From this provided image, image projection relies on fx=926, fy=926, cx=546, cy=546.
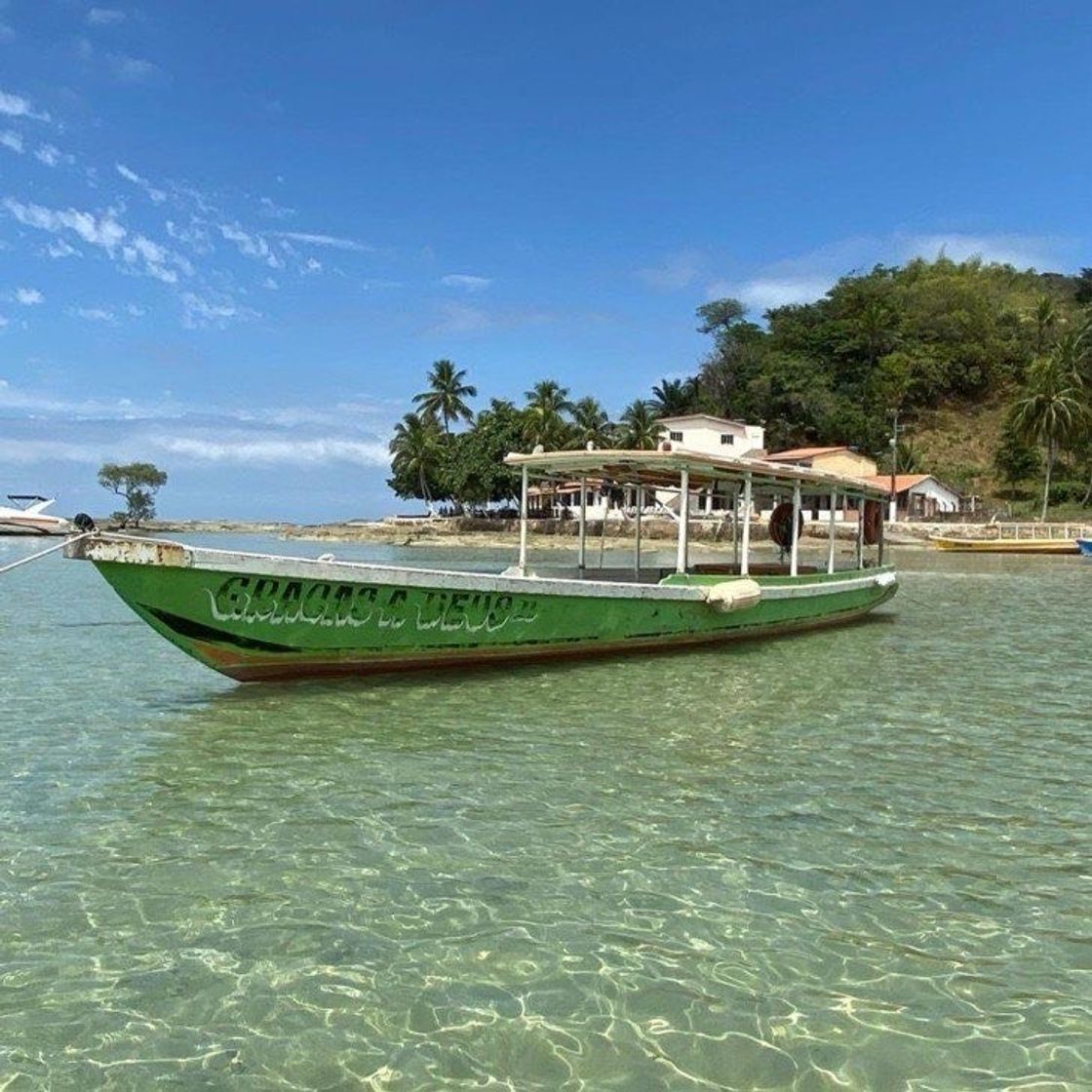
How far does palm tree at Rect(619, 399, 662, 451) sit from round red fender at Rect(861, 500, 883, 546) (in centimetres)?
4249

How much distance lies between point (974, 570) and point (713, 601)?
2747 centimetres

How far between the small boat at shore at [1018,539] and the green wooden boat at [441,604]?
38.9 meters

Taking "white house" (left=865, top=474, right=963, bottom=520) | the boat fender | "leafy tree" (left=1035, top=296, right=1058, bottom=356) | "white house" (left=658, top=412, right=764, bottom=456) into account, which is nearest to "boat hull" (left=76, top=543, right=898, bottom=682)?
the boat fender

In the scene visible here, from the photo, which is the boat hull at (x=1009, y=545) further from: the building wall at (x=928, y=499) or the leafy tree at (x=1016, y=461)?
the leafy tree at (x=1016, y=461)

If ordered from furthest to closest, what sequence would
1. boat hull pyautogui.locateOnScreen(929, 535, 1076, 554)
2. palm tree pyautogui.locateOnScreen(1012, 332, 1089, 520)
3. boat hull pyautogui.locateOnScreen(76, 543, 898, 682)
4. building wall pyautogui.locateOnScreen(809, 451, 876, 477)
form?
building wall pyautogui.locateOnScreen(809, 451, 876, 477) → palm tree pyautogui.locateOnScreen(1012, 332, 1089, 520) → boat hull pyautogui.locateOnScreen(929, 535, 1076, 554) → boat hull pyautogui.locateOnScreen(76, 543, 898, 682)

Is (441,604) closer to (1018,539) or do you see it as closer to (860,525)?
(860,525)

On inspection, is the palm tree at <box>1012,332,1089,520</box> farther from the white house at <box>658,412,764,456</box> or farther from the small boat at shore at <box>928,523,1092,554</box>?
the white house at <box>658,412,764,456</box>

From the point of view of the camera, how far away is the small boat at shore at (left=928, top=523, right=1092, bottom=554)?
48.6m

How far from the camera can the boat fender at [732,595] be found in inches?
519

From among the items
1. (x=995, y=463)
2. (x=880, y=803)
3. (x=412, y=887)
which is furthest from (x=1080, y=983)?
(x=995, y=463)

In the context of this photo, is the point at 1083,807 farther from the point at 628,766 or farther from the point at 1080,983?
the point at 628,766

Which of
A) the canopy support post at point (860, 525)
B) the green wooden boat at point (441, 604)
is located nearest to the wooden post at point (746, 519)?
the green wooden boat at point (441, 604)

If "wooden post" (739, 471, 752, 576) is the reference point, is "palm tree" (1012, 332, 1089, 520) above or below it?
above

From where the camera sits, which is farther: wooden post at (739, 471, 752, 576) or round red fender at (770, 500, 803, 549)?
round red fender at (770, 500, 803, 549)
